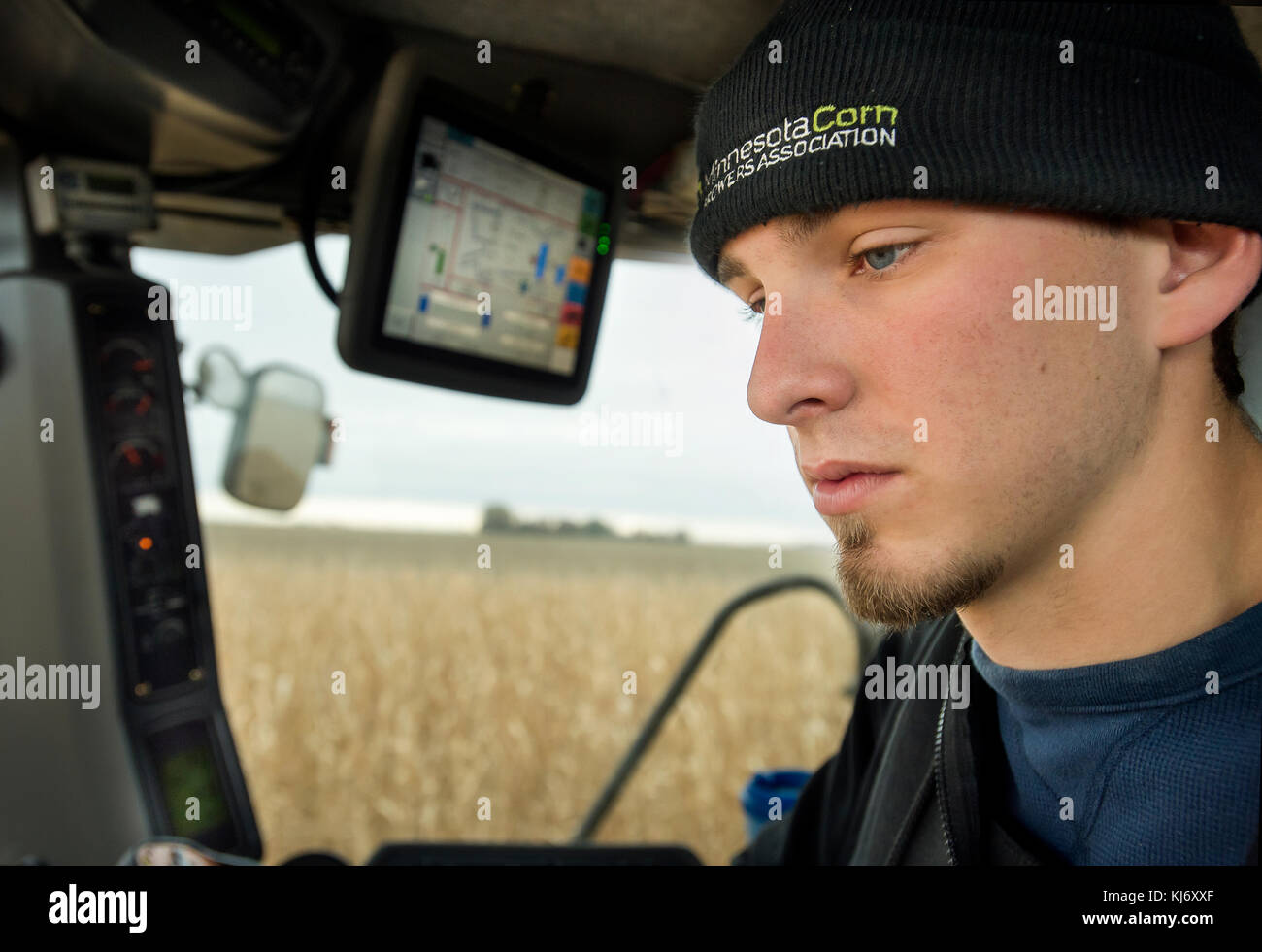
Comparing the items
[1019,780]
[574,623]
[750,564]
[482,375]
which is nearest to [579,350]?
[482,375]

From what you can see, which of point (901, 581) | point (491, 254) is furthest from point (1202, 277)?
point (491, 254)

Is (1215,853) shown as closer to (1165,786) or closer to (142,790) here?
(1165,786)

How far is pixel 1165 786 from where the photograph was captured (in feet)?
3.00

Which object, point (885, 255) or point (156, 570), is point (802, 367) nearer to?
point (885, 255)

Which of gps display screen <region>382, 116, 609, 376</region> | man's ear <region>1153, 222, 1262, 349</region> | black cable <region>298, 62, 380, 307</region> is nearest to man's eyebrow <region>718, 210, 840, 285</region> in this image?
man's ear <region>1153, 222, 1262, 349</region>

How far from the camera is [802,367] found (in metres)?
0.96

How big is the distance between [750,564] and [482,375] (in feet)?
71.1

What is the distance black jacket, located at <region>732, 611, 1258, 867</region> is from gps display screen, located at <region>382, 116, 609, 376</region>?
92cm

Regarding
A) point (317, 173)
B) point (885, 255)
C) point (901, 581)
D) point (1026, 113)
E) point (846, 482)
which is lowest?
point (901, 581)

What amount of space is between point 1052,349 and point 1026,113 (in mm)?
233

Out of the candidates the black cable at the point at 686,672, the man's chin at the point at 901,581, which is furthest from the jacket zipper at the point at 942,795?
the black cable at the point at 686,672

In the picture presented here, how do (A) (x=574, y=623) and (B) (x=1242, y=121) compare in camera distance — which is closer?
(B) (x=1242, y=121)

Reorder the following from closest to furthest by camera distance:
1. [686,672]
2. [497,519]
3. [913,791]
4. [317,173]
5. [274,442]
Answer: [913,791]
[317,173]
[274,442]
[686,672]
[497,519]

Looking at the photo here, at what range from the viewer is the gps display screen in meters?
1.65
